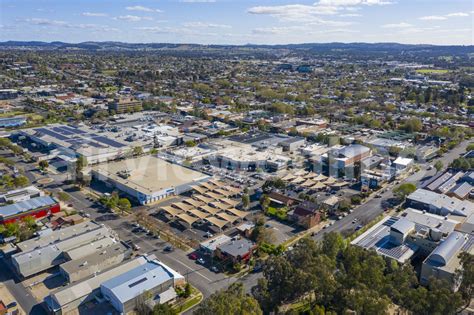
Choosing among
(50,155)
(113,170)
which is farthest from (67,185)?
(50,155)

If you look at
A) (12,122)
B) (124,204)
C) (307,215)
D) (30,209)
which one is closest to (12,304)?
(30,209)

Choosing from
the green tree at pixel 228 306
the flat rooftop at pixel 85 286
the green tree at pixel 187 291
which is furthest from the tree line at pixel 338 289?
the flat rooftop at pixel 85 286

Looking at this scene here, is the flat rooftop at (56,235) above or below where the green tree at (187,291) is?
above

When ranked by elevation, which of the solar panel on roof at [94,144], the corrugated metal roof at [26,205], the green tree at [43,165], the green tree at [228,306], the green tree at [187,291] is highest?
the solar panel on roof at [94,144]

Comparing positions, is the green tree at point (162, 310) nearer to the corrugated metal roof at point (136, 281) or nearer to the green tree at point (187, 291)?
the corrugated metal roof at point (136, 281)

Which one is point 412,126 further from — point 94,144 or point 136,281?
point 136,281

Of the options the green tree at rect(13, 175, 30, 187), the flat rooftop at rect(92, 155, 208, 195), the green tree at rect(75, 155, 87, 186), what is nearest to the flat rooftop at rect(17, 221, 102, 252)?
the flat rooftop at rect(92, 155, 208, 195)

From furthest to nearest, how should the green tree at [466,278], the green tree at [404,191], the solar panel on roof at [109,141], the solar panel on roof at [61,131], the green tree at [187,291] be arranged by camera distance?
the solar panel on roof at [61,131], the solar panel on roof at [109,141], the green tree at [404,191], the green tree at [187,291], the green tree at [466,278]

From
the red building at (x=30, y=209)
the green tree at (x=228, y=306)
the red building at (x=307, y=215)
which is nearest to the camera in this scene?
the green tree at (x=228, y=306)
